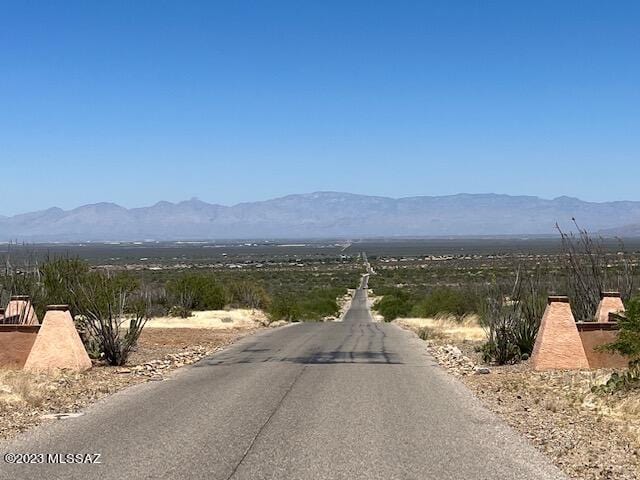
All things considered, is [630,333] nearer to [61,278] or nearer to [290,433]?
[290,433]

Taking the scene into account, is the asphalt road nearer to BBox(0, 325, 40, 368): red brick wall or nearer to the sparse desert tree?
BBox(0, 325, 40, 368): red brick wall

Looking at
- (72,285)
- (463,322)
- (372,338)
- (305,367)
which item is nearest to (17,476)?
(305,367)

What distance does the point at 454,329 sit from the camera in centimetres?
3888

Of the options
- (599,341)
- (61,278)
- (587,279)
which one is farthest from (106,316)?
(587,279)

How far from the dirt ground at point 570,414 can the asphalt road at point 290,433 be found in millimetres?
420

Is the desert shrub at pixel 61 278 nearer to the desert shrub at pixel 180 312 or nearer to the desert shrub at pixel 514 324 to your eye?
the desert shrub at pixel 514 324

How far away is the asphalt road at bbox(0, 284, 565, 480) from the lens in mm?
9406

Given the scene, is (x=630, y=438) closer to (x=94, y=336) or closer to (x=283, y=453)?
(x=283, y=453)

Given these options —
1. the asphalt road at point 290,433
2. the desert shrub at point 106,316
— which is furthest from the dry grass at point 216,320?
the asphalt road at point 290,433

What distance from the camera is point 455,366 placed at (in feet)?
70.5

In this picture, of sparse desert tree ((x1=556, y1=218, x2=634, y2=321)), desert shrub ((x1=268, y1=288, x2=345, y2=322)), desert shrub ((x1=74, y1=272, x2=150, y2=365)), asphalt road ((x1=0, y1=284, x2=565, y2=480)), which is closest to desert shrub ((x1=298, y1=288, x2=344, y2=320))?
desert shrub ((x1=268, y1=288, x2=345, y2=322))

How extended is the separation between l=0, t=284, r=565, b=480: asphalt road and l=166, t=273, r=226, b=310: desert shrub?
34.1 m

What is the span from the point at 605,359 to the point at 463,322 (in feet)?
80.0

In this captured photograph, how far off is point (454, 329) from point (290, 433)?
2830 cm
